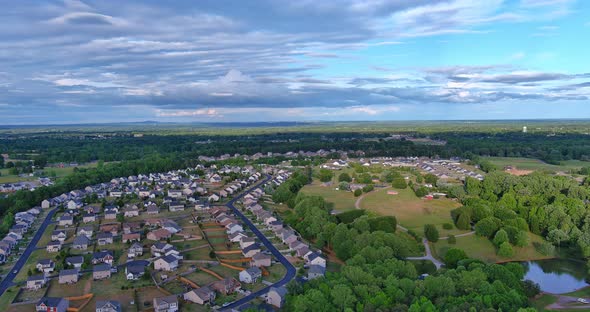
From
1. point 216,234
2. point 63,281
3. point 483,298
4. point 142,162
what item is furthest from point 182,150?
point 483,298

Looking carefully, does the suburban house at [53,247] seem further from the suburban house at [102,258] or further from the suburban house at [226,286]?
the suburban house at [226,286]

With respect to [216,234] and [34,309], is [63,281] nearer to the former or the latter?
[34,309]

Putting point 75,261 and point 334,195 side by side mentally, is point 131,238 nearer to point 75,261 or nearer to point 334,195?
point 75,261

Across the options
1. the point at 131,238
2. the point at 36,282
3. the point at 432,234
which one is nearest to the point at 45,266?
the point at 36,282

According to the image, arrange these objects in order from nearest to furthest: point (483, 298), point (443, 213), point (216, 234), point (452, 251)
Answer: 1. point (483, 298)
2. point (452, 251)
3. point (216, 234)
4. point (443, 213)

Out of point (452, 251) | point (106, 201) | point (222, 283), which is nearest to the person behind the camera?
point (222, 283)

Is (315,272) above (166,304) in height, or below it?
above
